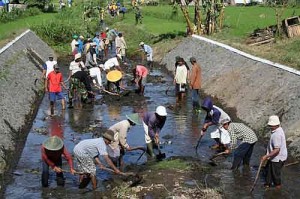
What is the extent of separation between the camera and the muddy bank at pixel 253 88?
53.7 feet

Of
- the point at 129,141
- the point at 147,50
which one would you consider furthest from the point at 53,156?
the point at 147,50

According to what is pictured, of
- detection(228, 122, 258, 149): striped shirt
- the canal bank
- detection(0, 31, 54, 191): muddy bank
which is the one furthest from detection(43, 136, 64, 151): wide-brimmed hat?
detection(228, 122, 258, 149): striped shirt

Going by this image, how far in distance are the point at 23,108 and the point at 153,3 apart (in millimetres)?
56270

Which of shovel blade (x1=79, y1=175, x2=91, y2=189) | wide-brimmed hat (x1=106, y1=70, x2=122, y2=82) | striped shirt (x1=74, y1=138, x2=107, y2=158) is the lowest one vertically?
shovel blade (x1=79, y1=175, x2=91, y2=189)

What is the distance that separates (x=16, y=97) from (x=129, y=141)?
5.44 meters

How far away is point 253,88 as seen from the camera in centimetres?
2000

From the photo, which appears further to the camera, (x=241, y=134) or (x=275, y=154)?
(x=241, y=134)

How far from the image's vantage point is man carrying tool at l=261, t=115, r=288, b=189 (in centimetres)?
1138

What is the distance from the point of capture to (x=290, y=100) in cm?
1684

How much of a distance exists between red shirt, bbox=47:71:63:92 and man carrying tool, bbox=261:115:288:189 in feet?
31.0

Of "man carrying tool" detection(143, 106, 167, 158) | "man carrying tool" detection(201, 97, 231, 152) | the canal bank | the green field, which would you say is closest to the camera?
the canal bank

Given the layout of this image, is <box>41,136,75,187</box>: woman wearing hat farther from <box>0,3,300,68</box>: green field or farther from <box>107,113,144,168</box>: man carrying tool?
<box>0,3,300,68</box>: green field

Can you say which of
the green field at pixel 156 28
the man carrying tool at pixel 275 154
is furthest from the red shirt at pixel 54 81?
the green field at pixel 156 28

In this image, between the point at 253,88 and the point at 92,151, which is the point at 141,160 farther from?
the point at 253,88
